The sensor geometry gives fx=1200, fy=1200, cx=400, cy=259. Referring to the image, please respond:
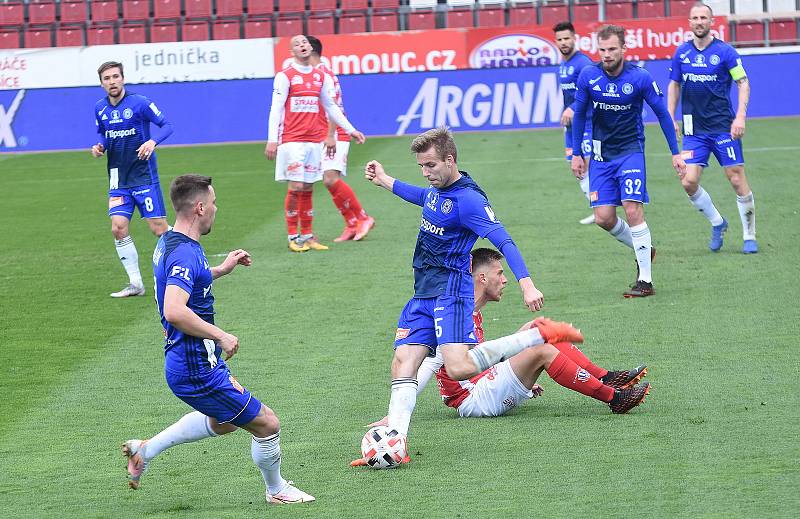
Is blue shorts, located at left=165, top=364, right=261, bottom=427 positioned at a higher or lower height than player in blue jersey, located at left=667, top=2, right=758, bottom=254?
lower

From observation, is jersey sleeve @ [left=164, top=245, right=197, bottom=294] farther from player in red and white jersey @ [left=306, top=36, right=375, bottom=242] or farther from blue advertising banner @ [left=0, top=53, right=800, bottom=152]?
blue advertising banner @ [left=0, top=53, right=800, bottom=152]

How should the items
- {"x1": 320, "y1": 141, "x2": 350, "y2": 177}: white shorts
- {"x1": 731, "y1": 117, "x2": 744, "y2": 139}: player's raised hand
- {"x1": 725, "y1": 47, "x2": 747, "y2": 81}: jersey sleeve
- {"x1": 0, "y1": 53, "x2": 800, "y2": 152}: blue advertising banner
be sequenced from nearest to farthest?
{"x1": 731, "y1": 117, "x2": 744, "y2": 139}: player's raised hand < {"x1": 725, "y1": 47, "x2": 747, "y2": 81}: jersey sleeve < {"x1": 320, "y1": 141, "x2": 350, "y2": 177}: white shorts < {"x1": 0, "y1": 53, "x2": 800, "y2": 152}: blue advertising banner

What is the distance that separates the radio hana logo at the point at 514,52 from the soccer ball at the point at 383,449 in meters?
23.2

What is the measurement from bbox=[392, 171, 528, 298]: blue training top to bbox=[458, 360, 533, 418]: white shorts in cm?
63

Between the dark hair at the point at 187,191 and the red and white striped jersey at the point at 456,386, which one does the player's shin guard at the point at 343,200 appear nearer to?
the red and white striped jersey at the point at 456,386

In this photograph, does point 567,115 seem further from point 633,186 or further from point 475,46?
point 475,46

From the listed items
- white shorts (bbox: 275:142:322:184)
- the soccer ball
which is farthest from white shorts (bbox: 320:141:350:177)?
the soccer ball

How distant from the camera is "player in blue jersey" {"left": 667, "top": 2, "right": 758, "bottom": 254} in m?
11.7

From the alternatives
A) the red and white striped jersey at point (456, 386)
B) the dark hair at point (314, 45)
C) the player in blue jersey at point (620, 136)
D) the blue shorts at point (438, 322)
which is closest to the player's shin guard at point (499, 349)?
the blue shorts at point (438, 322)

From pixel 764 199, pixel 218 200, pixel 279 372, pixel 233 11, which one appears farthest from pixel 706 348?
pixel 233 11

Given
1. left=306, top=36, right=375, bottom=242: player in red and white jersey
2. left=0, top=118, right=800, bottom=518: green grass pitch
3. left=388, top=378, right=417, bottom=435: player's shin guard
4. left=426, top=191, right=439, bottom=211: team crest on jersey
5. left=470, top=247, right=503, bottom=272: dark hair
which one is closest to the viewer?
left=0, top=118, right=800, bottom=518: green grass pitch

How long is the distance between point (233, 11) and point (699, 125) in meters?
22.5

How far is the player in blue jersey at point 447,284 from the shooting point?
6.22 metres

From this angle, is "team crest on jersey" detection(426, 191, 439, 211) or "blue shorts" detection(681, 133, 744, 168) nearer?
"team crest on jersey" detection(426, 191, 439, 211)
